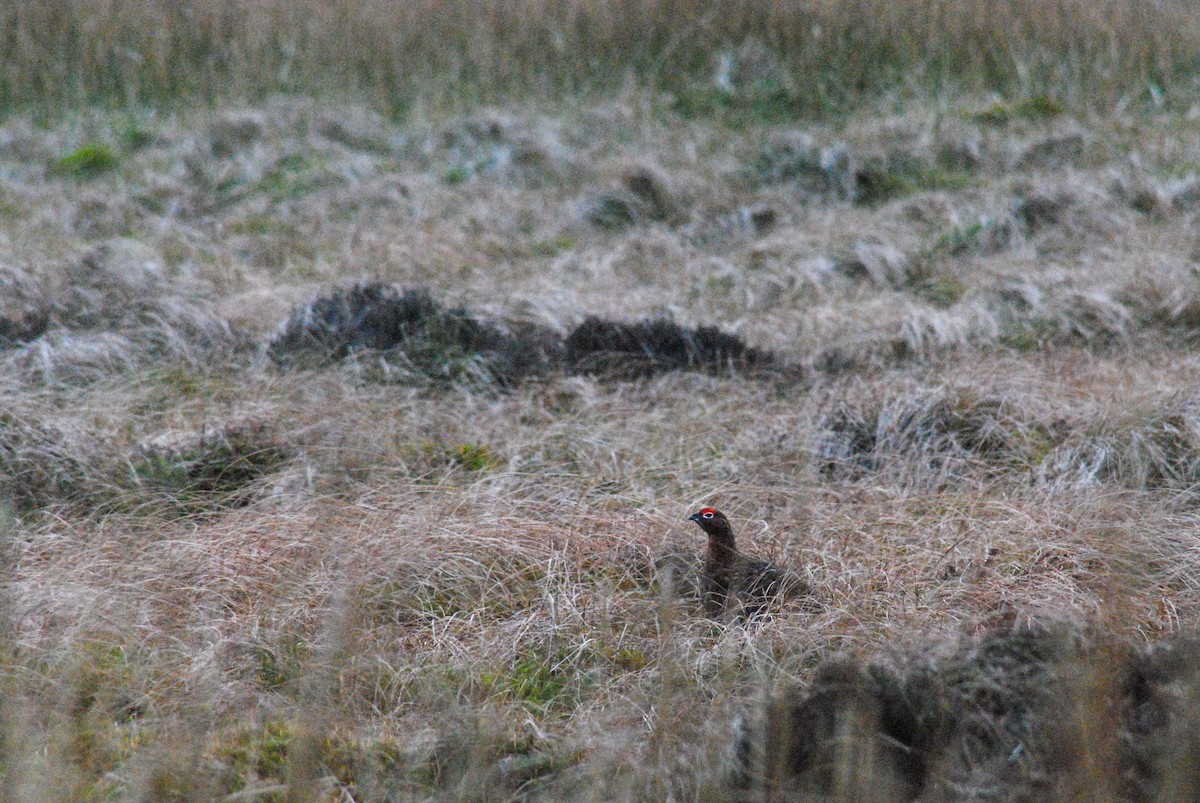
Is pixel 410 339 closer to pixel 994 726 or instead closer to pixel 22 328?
pixel 22 328

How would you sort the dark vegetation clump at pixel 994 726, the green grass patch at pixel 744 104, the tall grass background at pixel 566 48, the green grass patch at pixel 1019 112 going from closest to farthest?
the dark vegetation clump at pixel 994 726, the green grass patch at pixel 1019 112, the green grass patch at pixel 744 104, the tall grass background at pixel 566 48

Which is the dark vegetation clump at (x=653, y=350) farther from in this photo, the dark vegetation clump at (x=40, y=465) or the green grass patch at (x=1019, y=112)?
the green grass patch at (x=1019, y=112)

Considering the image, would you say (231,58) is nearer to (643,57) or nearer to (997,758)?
(643,57)

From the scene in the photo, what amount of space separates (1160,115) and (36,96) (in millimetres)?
10222

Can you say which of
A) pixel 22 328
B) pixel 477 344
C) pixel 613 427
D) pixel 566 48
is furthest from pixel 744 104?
pixel 22 328

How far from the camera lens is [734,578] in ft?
10.4

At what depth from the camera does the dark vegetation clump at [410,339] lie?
5.14m

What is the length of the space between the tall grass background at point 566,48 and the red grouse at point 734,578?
7588 millimetres

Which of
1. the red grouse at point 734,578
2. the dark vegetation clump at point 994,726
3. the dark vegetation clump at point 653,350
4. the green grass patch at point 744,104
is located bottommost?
the green grass patch at point 744,104

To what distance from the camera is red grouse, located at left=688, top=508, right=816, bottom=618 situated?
314 cm

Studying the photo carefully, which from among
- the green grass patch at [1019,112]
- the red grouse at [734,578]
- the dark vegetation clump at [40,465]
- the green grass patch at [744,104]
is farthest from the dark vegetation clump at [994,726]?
the green grass patch at [744,104]

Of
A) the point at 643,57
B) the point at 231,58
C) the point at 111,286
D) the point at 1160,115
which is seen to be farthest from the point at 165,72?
the point at 1160,115

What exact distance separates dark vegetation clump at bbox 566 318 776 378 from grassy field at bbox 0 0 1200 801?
22 mm

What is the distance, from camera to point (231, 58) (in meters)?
11.0
